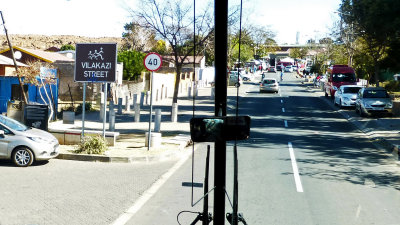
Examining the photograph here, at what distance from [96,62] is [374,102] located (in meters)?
16.9

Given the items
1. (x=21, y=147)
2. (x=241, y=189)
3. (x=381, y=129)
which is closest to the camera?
(x=241, y=189)

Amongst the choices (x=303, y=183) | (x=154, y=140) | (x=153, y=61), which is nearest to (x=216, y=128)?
(x=303, y=183)

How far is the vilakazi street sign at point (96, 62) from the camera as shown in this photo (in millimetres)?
15719

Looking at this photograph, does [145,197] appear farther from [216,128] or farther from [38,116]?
[38,116]

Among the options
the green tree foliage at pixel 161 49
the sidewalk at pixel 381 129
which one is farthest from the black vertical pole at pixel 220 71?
the green tree foliage at pixel 161 49

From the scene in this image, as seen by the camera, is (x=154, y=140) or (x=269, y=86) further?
(x=269, y=86)

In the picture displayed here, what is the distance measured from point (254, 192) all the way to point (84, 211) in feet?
11.4

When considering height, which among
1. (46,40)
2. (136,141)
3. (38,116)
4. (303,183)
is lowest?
(303,183)

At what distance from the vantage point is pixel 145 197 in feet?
32.1

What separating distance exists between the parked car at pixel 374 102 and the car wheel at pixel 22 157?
19.5m

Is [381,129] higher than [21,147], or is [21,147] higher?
[381,129]

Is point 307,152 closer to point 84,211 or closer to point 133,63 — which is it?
point 84,211

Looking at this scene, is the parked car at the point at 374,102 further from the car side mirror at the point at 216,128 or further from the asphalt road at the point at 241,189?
the car side mirror at the point at 216,128

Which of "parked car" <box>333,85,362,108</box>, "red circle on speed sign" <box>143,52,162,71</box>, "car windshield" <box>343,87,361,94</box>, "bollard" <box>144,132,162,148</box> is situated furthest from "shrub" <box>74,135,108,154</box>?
"car windshield" <box>343,87,361,94</box>
